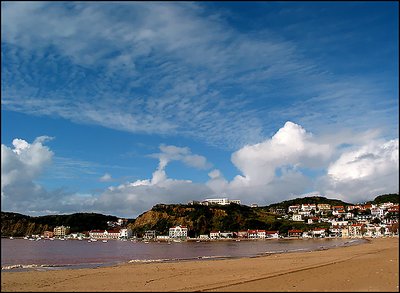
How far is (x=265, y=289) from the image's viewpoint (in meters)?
15.9

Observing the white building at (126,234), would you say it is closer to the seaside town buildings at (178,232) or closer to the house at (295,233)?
the seaside town buildings at (178,232)

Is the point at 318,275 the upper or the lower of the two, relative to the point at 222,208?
lower

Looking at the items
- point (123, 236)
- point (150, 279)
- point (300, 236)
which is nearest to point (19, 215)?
point (123, 236)

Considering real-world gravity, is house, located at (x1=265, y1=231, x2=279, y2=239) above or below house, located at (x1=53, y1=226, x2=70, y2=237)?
below

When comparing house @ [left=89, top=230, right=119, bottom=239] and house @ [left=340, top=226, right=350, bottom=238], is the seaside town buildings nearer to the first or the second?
house @ [left=89, top=230, right=119, bottom=239]

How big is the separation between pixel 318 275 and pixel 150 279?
880 cm

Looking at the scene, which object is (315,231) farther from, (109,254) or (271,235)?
(109,254)

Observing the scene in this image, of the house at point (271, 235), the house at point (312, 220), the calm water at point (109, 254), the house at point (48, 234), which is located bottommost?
the calm water at point (109, 254)

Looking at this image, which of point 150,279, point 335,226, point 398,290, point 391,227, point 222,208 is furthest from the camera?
point 222,208

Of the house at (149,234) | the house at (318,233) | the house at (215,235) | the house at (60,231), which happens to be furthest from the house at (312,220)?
the house at (60,231)

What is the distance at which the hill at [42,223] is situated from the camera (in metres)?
168

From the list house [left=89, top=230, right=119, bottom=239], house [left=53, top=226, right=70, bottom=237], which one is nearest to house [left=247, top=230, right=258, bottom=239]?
house [left=89, top=230, right=119, bottom=239]

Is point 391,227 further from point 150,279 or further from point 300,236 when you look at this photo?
point 150,279

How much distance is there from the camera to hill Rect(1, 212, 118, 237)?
6594 inches
